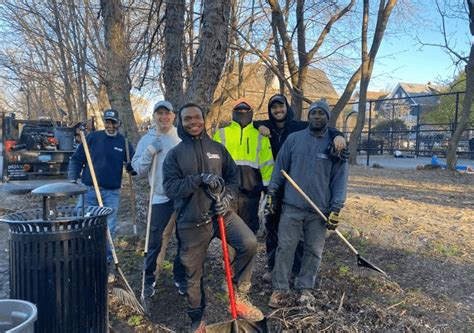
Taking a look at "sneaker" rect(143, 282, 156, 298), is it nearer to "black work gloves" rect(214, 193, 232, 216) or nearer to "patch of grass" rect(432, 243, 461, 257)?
"black work gloves" rect(214, 193, 232, 216)

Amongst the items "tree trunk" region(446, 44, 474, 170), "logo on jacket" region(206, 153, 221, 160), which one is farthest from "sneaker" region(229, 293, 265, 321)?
"tree trunk" region(446, 44, 474, 170)

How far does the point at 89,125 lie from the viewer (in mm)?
11898

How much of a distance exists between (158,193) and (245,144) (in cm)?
101

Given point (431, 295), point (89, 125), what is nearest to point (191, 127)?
point (431, 295)

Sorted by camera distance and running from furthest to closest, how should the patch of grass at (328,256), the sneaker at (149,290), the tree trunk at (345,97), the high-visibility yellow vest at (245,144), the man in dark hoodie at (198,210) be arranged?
the tree trunk at (345,97), the patch of grass at (328,256), the high-visibility yellow vest at (245,144), the sneaker at (149,290), the man in dark hoodie at (198,210)

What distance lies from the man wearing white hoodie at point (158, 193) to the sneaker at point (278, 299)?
0.87 metres

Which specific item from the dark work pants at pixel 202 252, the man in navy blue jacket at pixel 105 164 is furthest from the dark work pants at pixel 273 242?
the man in navy blue jacket at pixel 105 164

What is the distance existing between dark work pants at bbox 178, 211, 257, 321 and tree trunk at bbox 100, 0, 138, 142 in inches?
172

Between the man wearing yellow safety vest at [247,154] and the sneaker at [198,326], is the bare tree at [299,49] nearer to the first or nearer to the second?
the man wearing yellow safety vest at [247,154]

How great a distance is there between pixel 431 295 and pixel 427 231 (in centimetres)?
235

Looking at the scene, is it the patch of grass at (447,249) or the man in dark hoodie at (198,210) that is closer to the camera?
the man in dark hoodie at (198,210)

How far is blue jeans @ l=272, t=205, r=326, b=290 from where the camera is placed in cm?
394

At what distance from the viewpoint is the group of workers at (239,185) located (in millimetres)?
3426

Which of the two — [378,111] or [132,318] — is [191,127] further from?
[378,111]
